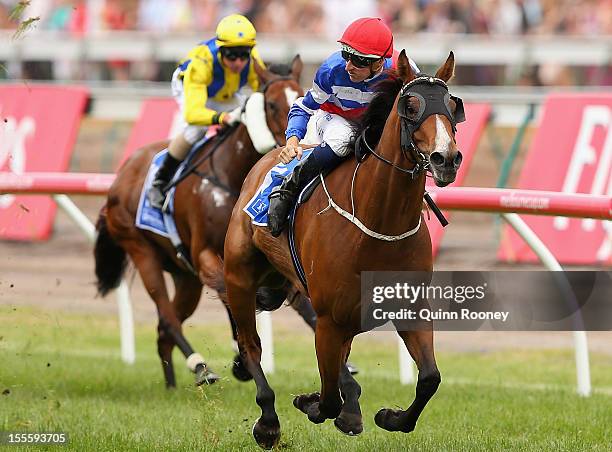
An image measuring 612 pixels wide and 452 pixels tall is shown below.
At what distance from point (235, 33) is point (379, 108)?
2453 mm

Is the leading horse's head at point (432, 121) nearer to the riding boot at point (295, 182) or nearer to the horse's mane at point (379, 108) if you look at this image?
the horse's mane at point (379, 108)

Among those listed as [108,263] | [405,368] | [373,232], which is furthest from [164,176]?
[373,232]

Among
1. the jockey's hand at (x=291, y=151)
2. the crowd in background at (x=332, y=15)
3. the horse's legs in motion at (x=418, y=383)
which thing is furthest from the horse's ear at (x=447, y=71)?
the crowd in background at (x=332, y=15)

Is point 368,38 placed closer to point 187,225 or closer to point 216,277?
point 216,277

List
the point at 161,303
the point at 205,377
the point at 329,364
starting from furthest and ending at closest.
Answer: the point at 161,303 < the point at 205,377 < the point at 329,364

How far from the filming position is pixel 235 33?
7.77m

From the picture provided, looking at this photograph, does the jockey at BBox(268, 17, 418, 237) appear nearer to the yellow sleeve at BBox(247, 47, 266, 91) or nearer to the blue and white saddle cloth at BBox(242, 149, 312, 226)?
the blue and white saddle cloth at BBox(242, 149, 312, 226)

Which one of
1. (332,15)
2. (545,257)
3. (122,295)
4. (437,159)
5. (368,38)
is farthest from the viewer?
(332,15)

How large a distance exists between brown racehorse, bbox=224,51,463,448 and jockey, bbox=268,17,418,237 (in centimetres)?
9

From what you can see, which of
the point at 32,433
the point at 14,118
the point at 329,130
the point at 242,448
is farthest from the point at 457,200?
the point at 14,118

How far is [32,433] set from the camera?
609 centimetres

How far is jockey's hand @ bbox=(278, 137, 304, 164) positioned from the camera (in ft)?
19.1

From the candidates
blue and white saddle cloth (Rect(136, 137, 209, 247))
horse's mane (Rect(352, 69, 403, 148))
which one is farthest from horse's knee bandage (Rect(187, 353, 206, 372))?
horse's mane (Rect(352, 69, 403, 148))

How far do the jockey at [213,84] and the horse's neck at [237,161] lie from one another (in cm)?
11
